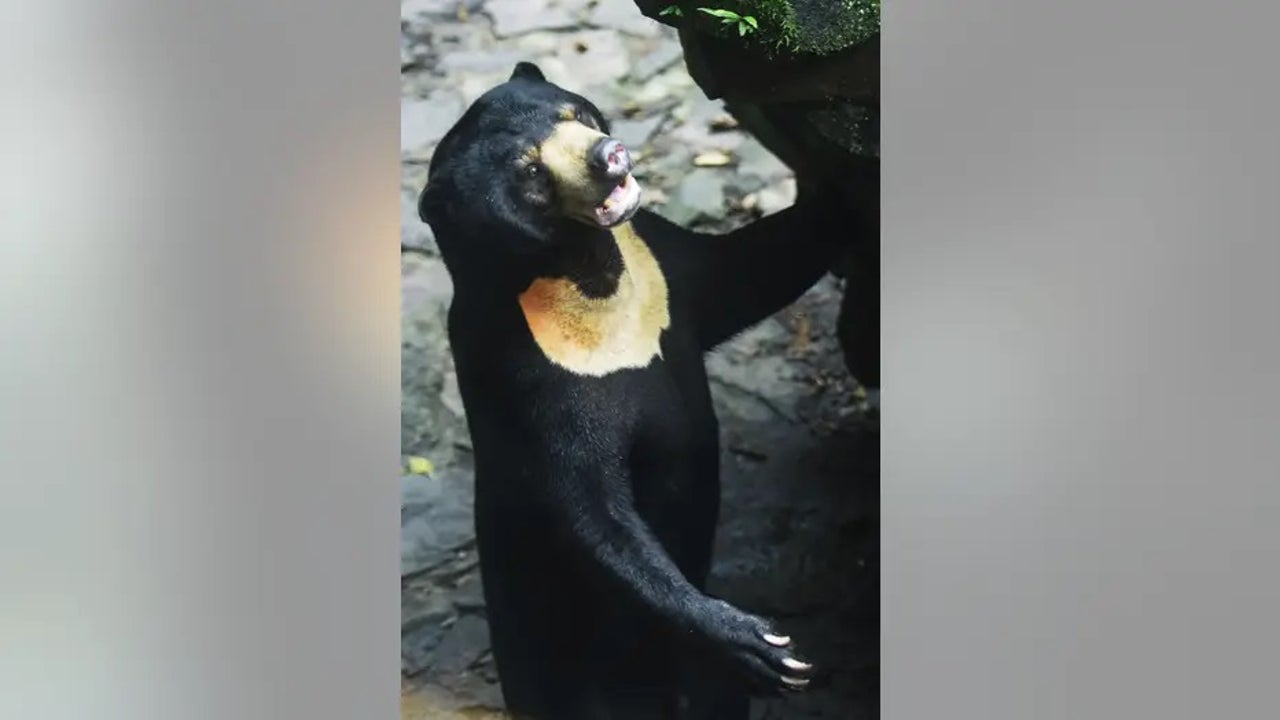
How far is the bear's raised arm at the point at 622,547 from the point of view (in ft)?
6.08

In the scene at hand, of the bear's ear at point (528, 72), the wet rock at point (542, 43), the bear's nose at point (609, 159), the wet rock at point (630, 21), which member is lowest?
the bear's nose at point (609, 159)

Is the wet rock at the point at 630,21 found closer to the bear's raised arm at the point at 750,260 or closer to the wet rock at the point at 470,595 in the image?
the bear's raised arm at the point at 750,260

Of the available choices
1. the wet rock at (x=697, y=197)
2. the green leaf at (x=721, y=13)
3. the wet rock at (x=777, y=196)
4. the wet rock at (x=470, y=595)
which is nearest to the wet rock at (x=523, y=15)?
the green leaf at (x=721, y=13)

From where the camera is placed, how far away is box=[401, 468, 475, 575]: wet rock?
1.90m

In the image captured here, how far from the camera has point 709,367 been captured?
191cm

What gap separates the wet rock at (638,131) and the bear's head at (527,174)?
0.02 metres

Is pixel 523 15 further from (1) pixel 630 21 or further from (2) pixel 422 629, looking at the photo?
(2) pixel 422 629

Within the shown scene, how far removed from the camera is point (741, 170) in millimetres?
1917

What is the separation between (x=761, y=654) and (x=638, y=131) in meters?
0.92

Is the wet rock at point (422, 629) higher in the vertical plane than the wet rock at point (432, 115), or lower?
lower

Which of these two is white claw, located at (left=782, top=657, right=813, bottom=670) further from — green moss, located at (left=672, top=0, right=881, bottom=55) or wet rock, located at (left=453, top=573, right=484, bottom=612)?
A: green moss, located at (left=672, top=0, right=881, bottom=55)
